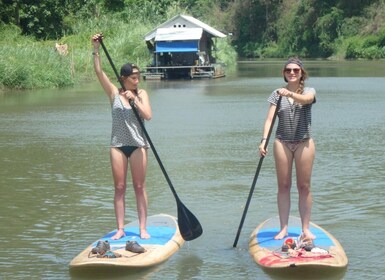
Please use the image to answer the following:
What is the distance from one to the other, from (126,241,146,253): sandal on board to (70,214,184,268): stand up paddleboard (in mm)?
34

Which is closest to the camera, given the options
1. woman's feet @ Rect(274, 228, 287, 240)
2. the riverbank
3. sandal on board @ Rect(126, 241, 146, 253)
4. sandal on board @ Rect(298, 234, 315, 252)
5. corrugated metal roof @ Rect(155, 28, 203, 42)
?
sandal on board @ Rect(298, 234, 315, 252)

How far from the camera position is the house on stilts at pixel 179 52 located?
46.0 metres

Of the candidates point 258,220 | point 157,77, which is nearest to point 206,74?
point 157,77

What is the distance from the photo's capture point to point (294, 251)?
748 centimetres

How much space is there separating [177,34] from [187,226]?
4064 cm

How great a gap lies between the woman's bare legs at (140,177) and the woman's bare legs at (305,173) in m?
1.36

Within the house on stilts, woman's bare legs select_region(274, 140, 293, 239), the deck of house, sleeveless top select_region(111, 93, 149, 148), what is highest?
sleeveless top select_region(111, 93, 149, 148)

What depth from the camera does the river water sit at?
8.15 meters

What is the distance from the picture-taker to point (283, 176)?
7906 millimetres

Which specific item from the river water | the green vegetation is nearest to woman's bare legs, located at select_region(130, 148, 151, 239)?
the river water

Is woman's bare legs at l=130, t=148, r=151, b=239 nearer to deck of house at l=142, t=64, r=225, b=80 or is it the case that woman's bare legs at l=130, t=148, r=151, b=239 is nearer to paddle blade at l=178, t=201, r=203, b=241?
paddle blade at l=178, t=201, r=203, b=241

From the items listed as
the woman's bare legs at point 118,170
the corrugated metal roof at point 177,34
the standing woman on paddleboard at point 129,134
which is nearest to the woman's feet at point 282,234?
the standing woman on paddleboard at point 129,134

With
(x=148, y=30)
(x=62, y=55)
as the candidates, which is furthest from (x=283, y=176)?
(x=148, y=30)

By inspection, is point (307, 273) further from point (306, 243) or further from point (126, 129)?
point (126, 129)
